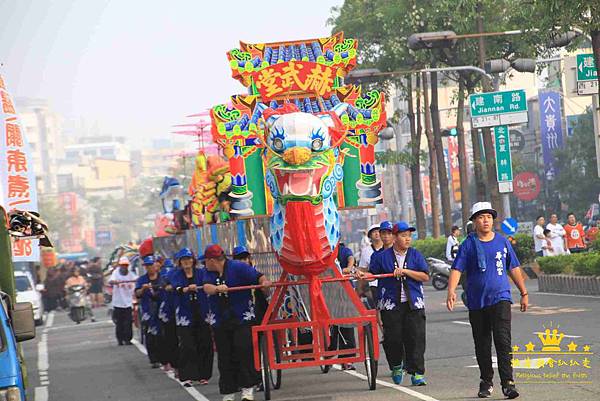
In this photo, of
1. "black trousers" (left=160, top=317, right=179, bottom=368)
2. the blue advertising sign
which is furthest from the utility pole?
"black trousers" (left=160, top=317, right=179, bottom=368)

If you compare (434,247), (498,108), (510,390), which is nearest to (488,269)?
(510,390)

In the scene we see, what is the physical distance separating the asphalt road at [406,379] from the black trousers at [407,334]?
30 centimetres

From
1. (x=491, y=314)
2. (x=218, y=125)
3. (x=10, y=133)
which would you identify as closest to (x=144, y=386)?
(x=218, y=125)

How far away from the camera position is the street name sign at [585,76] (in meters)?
29.8

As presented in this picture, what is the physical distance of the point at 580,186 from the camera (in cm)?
6881

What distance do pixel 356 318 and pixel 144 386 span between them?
527cm

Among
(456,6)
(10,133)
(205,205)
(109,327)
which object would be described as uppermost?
(456,6)

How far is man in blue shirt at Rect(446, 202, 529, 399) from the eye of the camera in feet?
44.9

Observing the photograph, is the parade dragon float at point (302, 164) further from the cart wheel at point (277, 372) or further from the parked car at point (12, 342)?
the parked car at point (12, 342)

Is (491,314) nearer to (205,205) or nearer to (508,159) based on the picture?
(205,205)

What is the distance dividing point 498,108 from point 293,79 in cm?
1861

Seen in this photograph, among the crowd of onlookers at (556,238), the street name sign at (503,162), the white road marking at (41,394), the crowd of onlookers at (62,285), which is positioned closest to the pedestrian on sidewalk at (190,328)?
the white road marking at (41,394)

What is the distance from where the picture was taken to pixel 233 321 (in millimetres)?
16219

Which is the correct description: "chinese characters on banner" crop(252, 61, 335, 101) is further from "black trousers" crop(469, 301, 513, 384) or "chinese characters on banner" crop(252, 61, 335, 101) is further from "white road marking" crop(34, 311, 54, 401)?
"white road marking" crop(34, 311, 54, 401)
